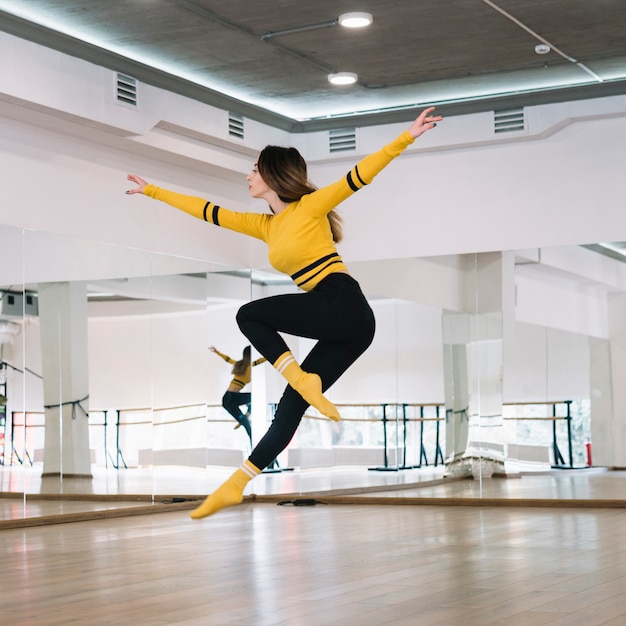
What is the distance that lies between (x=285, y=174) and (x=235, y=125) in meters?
5.40

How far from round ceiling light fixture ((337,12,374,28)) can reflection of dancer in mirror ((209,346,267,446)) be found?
326cm

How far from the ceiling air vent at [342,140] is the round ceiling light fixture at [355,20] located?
2.09 meters

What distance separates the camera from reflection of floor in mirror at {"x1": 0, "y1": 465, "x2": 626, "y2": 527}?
7133mm

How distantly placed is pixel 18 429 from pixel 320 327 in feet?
13.7

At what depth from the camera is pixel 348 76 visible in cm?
818

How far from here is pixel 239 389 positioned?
9234 mm

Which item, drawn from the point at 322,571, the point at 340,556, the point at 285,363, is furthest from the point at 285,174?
the point at 340,556

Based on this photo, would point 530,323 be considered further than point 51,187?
Yes

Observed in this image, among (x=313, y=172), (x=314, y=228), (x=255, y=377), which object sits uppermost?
(x=313, y=172)

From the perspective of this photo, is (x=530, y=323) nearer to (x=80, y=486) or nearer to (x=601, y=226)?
(x=601, y=226)

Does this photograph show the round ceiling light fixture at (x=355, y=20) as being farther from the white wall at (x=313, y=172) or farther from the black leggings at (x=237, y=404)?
the black leggings at (x=237, y=404)

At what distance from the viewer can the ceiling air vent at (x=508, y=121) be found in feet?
28.1

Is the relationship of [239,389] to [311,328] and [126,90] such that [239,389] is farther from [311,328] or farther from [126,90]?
[311,328]

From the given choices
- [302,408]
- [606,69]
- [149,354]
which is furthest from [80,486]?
[606,69]
